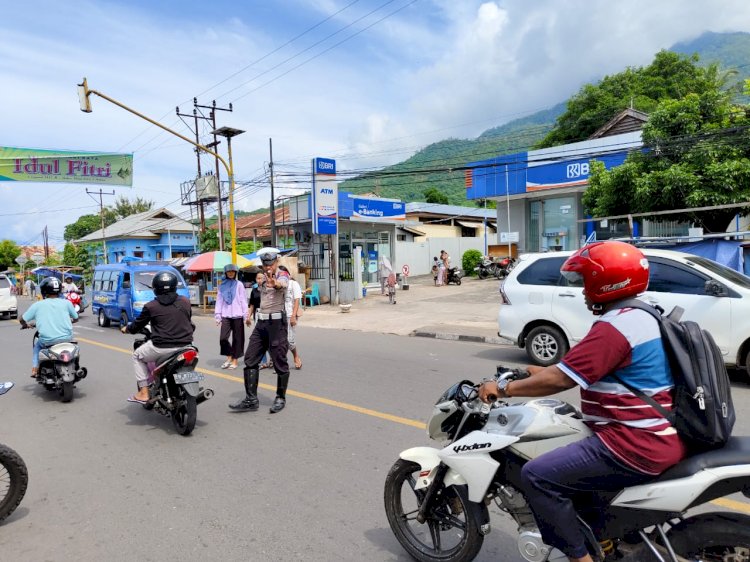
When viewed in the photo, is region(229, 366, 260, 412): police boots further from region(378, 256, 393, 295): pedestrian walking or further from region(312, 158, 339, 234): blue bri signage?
region(378, 256, 393, 295): pedestrian walking

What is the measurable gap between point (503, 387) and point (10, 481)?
342cm

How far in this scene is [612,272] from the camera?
220cm

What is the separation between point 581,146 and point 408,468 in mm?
21623

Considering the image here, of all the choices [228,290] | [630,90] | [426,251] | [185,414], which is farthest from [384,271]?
[630,90]

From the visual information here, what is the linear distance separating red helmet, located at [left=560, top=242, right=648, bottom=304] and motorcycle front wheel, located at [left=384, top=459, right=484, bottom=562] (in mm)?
1228

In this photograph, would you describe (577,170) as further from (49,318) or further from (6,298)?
(6,298)

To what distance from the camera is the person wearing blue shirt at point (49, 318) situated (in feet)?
22.4

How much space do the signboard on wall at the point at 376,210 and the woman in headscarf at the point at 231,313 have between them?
12876 mm

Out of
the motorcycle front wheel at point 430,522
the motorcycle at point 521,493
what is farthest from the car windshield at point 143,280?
the motorcycle at point 521,493

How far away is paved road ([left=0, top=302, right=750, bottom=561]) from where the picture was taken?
3.22m

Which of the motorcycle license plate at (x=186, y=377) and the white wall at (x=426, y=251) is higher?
the white wall at (x=426, y=251)

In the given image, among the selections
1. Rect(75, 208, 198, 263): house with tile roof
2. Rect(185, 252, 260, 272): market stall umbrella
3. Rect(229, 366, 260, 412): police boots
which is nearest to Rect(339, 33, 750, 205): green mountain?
Rect(185, 252, 260, 272): market stall umbrella

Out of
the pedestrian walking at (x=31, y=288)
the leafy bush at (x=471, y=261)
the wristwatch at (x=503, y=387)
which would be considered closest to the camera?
the wristwatch at (x=503, y=387)

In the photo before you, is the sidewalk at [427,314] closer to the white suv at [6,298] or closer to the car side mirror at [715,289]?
the car side mirror at [715,289]
